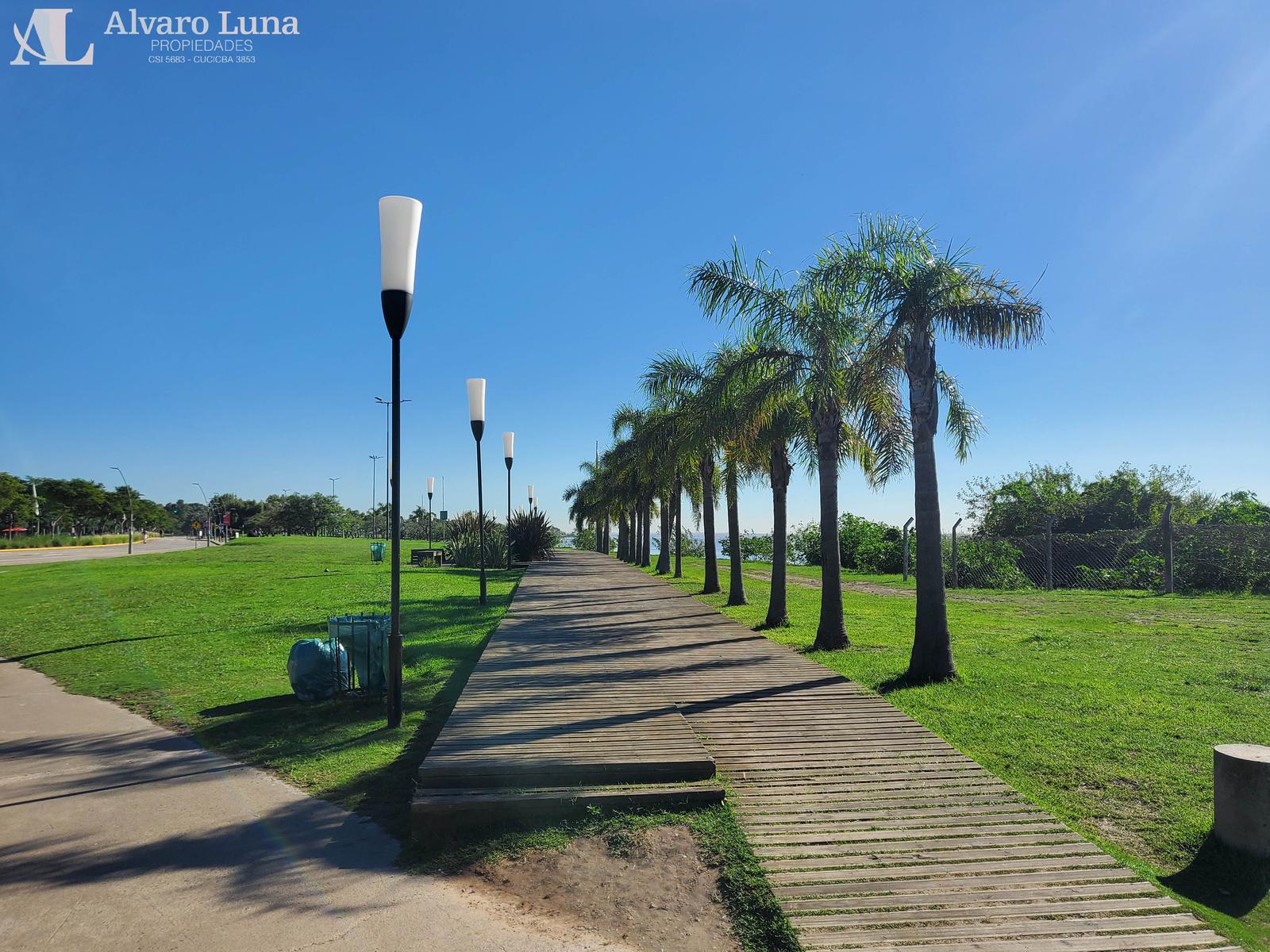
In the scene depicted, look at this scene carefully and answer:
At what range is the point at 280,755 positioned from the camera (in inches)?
232

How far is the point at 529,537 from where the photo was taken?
33.1 metres

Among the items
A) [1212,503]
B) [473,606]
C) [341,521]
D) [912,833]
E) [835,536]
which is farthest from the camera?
[341,521]

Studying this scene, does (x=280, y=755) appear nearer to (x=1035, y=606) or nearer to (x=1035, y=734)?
(x=1035, y=734)

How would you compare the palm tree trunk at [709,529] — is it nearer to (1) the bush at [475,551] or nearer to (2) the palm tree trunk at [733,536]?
(2) the palm tree trunk at [733,536]

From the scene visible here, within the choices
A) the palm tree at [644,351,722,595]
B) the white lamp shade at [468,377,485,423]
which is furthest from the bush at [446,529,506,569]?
the white lamp shade at [468,377,485,423]

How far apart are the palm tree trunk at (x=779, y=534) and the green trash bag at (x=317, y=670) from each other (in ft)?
23.4

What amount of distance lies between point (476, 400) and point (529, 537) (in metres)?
20.1

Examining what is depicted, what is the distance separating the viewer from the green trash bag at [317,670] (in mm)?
7418

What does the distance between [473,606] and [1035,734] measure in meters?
A: 11.4

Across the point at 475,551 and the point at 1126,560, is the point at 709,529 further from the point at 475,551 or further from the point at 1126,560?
the point at 475,551

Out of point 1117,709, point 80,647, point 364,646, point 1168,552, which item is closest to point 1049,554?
point 1168,552

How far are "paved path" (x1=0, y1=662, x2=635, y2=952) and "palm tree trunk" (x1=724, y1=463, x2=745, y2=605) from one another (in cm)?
1149

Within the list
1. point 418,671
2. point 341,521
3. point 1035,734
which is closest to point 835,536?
point 1035,734

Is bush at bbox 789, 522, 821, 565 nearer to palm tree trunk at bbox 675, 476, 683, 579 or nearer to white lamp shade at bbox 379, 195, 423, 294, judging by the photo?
palm tree trunk at bbox 675, 476, 683, 579
